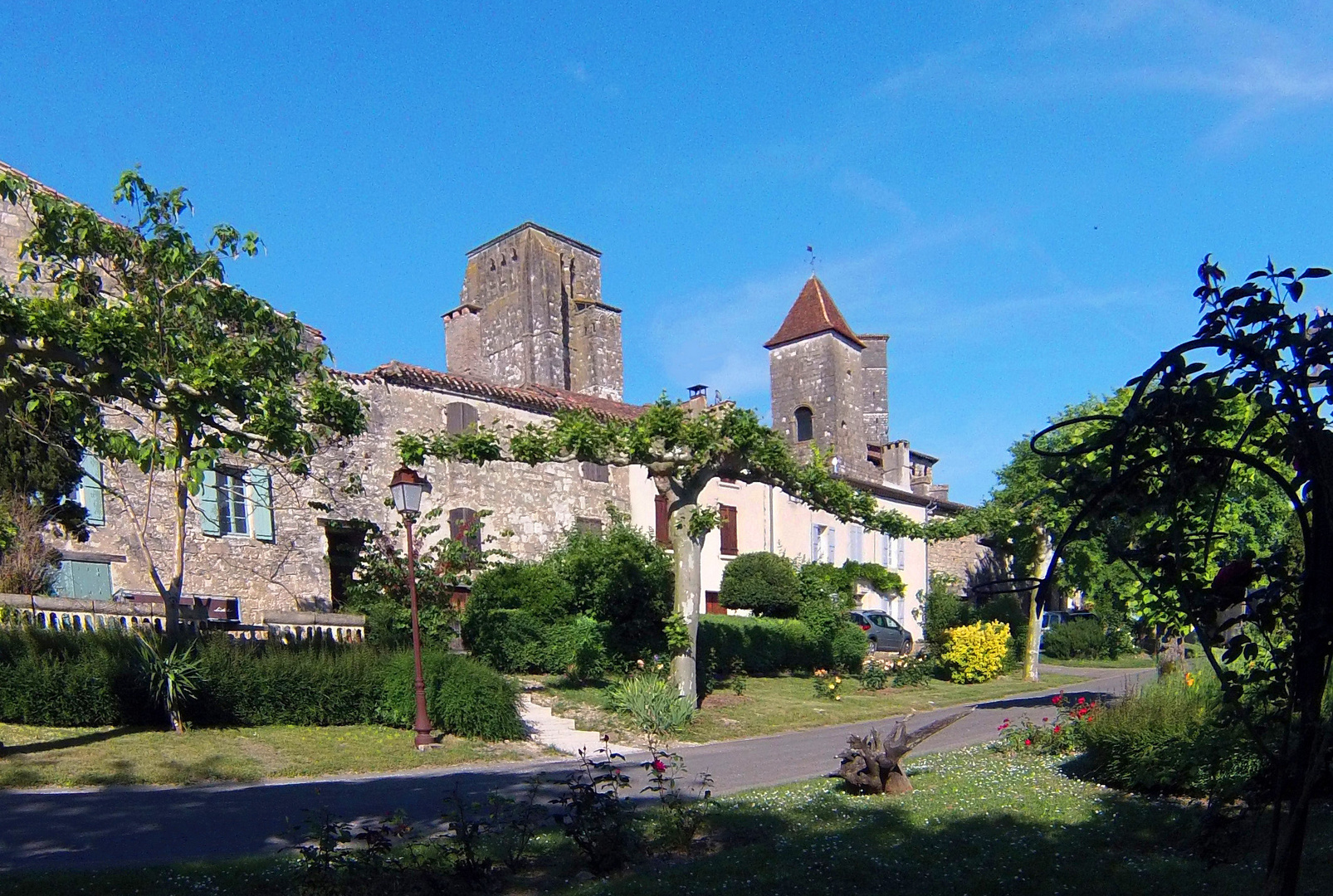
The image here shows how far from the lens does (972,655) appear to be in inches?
960

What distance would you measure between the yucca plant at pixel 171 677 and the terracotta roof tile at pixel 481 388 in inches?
387

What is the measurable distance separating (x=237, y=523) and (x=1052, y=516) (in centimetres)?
1450

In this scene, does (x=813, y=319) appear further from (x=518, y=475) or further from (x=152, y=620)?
(x=152, y=620)

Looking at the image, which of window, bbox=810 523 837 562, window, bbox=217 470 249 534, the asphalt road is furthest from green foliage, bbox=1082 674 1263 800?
window, bbox=810 523 837 562

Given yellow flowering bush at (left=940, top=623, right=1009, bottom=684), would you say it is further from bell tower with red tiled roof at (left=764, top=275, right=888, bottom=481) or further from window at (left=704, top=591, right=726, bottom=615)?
bell tower with red tiled roof at (left=764, top=275, right=888, bottom=481)

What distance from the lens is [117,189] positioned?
13.0 metres

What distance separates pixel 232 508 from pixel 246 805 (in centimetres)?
1196

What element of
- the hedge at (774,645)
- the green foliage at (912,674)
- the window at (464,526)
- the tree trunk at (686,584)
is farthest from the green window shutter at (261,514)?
the green foliage at (912,674)

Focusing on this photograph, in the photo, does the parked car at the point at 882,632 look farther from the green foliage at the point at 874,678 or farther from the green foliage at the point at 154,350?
the green foliage at the point at 154,350

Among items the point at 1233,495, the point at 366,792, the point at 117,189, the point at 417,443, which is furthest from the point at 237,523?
the point at 1233,495

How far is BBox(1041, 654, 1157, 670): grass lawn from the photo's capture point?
3045 cm

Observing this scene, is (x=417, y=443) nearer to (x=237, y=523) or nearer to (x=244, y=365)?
(x=244, y=365)

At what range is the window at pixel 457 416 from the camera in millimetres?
24094

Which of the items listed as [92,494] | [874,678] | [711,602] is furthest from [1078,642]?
[92,494]
